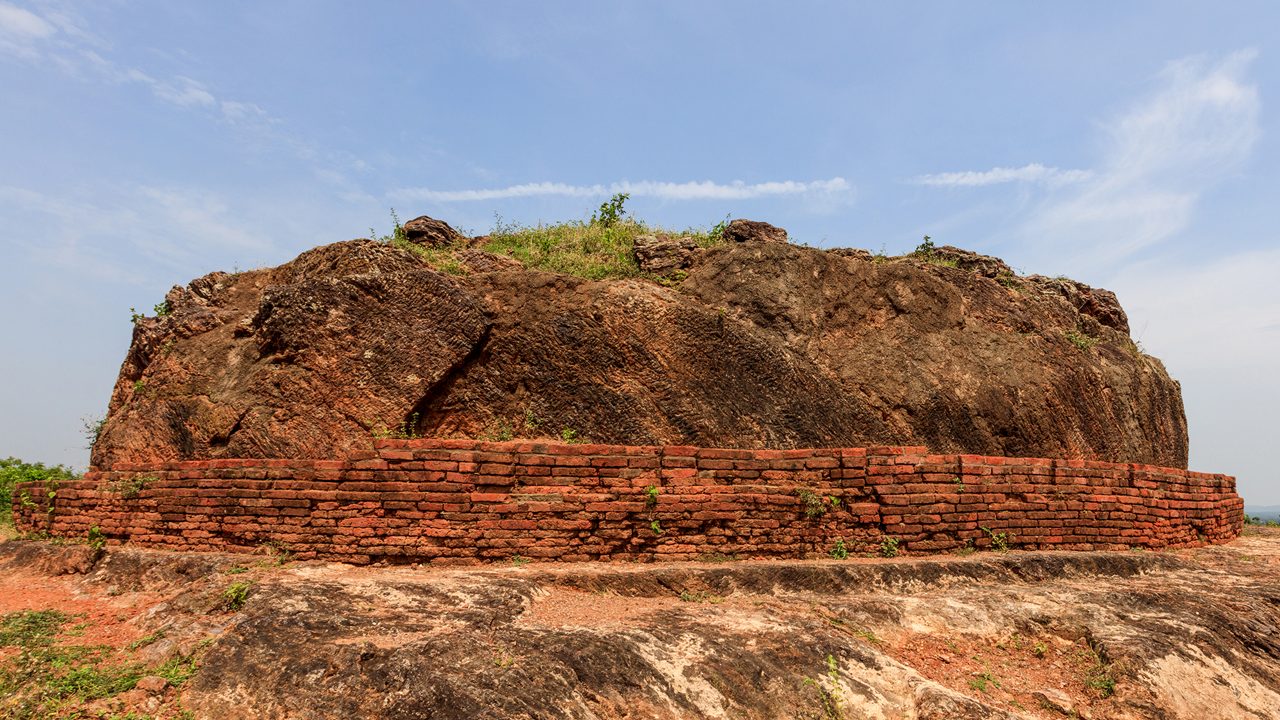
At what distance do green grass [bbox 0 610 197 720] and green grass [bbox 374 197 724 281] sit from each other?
5.18 metres

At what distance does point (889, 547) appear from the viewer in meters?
6.64

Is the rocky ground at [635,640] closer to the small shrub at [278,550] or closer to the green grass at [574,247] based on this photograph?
the small shrub at [278,550]

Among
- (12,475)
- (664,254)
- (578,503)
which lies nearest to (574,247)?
(664,254)

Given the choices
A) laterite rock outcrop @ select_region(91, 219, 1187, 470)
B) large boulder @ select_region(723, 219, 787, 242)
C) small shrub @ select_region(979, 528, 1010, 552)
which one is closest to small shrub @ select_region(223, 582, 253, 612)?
laterite rock outcrop @ select_region(91, 219, 1187, 470)

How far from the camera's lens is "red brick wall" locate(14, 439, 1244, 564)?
20.0 feet

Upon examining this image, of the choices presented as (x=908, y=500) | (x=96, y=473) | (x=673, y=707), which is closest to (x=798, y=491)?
(x=908, y=500)

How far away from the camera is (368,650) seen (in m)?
4.24

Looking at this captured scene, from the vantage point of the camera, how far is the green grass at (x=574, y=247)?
953cm

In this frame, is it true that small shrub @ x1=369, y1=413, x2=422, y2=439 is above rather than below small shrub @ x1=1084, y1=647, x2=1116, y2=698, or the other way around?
above

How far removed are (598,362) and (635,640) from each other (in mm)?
4087

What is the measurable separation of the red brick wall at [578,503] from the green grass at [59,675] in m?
1.60

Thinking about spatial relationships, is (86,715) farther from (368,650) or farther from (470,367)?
(470,367)

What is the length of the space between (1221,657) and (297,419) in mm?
8196

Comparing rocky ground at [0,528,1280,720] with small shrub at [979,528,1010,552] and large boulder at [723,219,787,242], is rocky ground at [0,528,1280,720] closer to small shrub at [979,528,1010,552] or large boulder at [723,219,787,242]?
small shrub at [979,528,1010,552]
